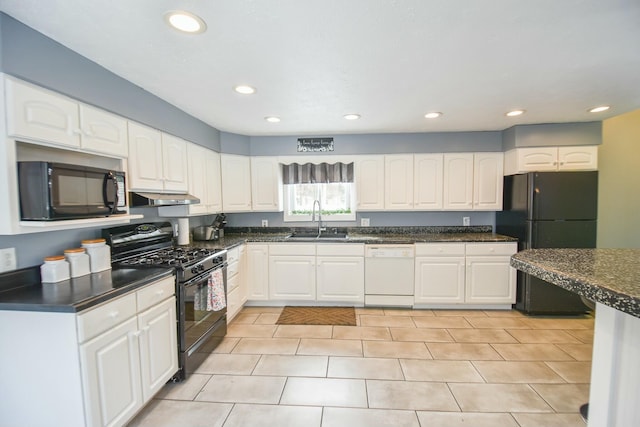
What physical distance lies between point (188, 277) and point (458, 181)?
3.53 metres

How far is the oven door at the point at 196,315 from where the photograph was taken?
85.3 inches

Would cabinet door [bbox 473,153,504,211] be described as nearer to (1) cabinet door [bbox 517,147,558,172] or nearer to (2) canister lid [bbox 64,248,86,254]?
(1) cabinet door [bbox 517,147,558,172]

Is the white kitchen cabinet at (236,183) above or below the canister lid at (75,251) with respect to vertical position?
above

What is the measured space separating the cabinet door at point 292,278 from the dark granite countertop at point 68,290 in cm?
181

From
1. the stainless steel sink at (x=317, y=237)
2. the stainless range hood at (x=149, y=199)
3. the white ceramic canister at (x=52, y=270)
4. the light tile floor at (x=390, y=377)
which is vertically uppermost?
the stainless range hood at (x=149, y=199)

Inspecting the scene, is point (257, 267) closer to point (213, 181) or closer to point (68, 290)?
point (213, 181)

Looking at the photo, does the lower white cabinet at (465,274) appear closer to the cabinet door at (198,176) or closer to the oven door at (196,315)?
the oven door at (196,315)

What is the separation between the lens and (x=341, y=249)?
3.60 metres

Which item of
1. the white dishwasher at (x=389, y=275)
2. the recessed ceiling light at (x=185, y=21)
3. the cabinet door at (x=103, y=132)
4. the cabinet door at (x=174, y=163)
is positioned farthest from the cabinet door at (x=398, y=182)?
the cabinet door at (x=103, y=132)

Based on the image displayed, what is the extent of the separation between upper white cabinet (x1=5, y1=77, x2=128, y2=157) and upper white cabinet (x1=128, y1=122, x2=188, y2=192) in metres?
0.14

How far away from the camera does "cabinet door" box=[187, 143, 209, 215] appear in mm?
3021

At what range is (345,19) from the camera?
1418mm

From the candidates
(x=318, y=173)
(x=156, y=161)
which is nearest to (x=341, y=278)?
(x=318, y=173)

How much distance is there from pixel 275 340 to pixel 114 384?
1.49 meters
